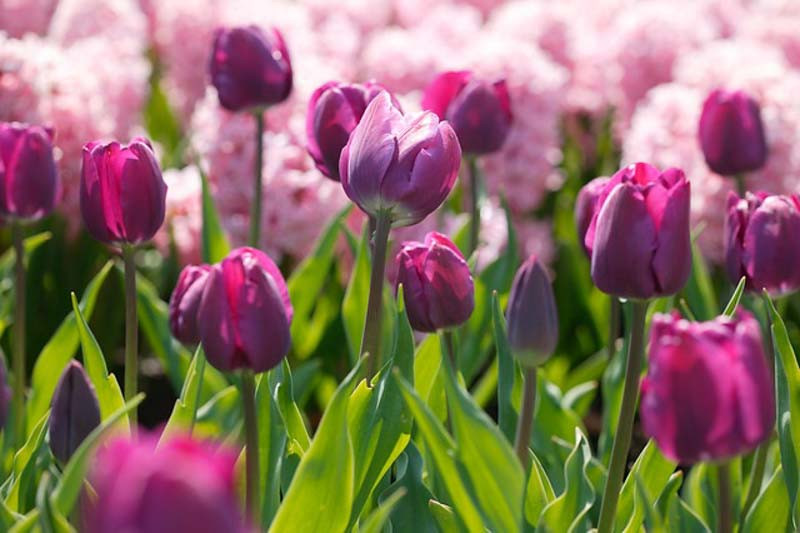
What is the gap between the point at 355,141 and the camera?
124 cm

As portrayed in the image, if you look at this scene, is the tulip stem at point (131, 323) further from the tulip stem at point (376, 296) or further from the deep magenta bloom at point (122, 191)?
the tulip stem at point (376, 296)

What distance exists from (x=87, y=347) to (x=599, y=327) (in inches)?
51.8

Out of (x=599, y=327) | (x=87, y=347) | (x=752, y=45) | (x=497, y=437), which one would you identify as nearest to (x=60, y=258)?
(x=599, y=327)

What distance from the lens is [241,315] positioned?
41.8 inches

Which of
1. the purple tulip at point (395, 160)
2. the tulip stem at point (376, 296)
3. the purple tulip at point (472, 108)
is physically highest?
the purple tulip at point (395, 160)

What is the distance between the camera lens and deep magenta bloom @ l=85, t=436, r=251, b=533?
59 cm

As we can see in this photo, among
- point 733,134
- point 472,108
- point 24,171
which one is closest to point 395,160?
point 24,171

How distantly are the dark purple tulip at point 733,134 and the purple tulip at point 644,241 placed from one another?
799 millimetres

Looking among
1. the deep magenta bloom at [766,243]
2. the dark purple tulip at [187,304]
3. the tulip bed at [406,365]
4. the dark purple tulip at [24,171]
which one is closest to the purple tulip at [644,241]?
the tulip bed at [406,365]

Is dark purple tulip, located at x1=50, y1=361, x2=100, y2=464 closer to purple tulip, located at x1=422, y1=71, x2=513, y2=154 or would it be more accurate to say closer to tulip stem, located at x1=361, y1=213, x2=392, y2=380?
tulip stem, located at x1=361, y1=213, x2=392, y2=380

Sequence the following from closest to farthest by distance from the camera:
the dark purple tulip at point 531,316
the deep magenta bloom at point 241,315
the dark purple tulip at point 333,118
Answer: the deep magenta bloom at point 241,315 < the dark purple tulip at point 531,316 < the dark purple tulip at point 333,118

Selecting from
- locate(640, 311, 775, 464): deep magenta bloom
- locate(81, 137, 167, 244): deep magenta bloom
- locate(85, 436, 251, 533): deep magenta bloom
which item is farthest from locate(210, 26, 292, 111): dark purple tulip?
locate(85, 436, 251, 533): deep magenta bloom

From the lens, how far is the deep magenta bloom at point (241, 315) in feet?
3.48

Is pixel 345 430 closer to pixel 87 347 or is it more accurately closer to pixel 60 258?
pixel 87 347
